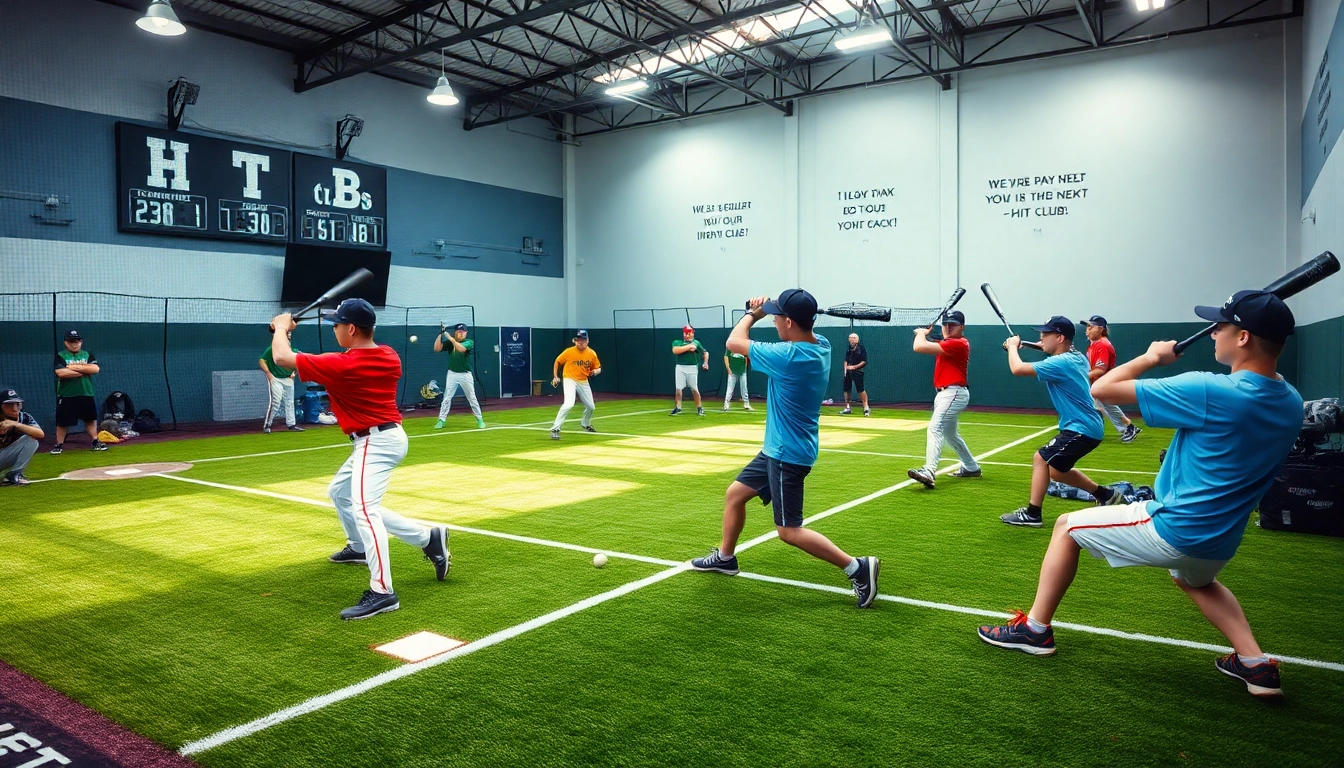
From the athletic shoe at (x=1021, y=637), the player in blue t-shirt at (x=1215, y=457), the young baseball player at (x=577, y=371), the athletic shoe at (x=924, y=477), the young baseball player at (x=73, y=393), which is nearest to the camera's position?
the player in blue t-shirt at (x=1215, y=457)

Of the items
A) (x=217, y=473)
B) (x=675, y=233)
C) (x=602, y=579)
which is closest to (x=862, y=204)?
(x=675, y=233)

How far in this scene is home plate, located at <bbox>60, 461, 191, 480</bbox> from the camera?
1180cm

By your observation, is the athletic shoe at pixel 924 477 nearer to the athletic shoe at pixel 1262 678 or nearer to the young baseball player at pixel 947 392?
the young baseball player at pixel 947 392

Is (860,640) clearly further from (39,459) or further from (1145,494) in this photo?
(39,459)

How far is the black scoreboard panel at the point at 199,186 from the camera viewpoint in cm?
1942

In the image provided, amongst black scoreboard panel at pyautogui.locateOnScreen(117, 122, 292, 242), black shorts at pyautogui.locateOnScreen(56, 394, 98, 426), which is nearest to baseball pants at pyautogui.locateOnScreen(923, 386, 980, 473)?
black shorts at pyautogui.locateOnScreen(56, 394, 98, 426)

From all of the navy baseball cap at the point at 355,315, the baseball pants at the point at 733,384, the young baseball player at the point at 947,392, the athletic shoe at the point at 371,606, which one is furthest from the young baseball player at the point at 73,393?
the baseball pants at the point at 733,384

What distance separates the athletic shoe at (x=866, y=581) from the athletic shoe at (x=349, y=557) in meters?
4.18

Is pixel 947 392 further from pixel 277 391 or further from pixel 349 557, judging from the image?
pixel 277 391

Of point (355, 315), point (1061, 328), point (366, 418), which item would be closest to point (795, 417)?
point (366, 418)

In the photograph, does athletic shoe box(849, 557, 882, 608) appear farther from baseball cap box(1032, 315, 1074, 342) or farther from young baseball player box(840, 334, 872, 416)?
young baseball player box(840, 334, 872, 416)

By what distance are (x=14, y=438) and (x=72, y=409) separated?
3969mm

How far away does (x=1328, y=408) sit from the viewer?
28.8 feet

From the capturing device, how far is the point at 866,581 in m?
5.81
